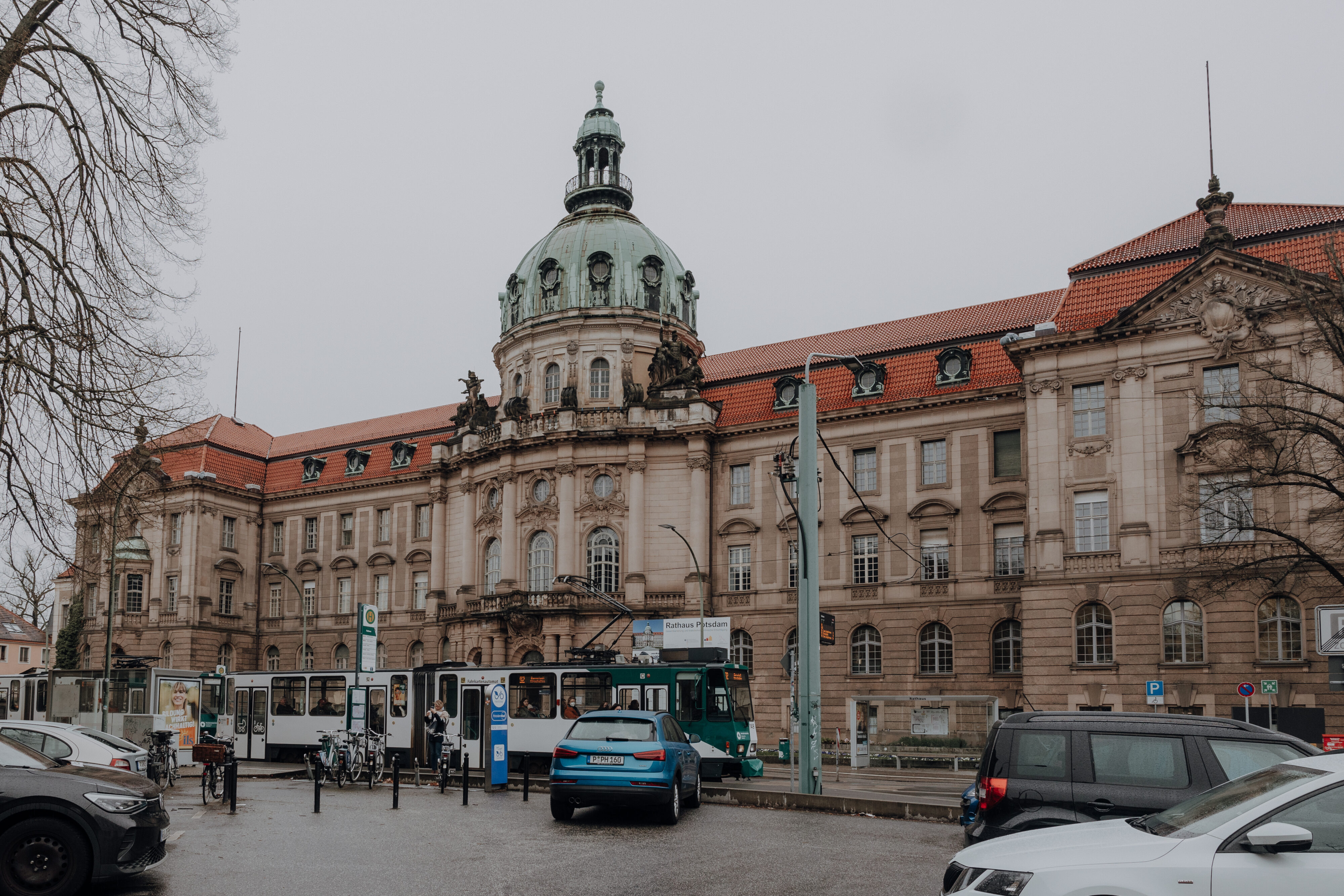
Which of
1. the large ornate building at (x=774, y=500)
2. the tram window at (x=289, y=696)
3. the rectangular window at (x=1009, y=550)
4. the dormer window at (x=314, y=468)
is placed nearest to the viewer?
the tram window at (x=289, y=696)

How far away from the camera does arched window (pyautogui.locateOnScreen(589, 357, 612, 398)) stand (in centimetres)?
5725

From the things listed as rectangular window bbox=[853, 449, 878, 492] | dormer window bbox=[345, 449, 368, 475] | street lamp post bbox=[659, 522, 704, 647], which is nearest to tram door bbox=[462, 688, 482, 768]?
street lamp post bbox=[659, 522, 704, 647]

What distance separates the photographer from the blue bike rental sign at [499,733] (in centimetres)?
2470

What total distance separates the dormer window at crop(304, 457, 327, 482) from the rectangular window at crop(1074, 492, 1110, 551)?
4568 cm

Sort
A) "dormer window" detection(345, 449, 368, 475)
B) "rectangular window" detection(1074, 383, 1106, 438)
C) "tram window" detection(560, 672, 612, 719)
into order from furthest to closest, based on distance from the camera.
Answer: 1. "dormer window" detection(345, 449, 368, 475)
2. "rectangular window" detection(1074, 383, 1106, 438)
3. "tram window" detection(560, 672, 612, 719)

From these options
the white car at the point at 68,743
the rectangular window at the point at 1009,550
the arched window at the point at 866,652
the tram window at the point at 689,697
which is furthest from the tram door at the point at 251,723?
the rectangular window at the point at 1009,550

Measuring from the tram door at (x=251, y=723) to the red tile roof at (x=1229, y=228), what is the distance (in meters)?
31.8

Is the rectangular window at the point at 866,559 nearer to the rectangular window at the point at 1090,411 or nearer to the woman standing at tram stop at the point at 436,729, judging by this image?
the rectangular window at the point at 1090,411

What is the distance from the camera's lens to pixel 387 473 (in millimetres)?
67312

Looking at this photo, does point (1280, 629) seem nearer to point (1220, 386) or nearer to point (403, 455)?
point (1220, 386)

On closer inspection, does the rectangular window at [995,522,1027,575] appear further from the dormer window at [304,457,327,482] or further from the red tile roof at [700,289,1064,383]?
the dormer window at [304,457,327,482]

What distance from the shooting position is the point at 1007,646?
152 feet

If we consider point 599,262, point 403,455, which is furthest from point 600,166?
point 403,455

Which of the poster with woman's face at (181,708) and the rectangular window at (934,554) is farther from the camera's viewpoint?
the rectangular window at (934,554)
